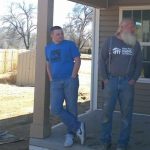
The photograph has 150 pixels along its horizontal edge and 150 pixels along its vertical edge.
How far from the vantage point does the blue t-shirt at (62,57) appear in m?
6.77

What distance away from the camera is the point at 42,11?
7.25 meters

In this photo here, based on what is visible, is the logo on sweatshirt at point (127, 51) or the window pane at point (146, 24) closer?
the logo on sweatshirt at point (127, 51)

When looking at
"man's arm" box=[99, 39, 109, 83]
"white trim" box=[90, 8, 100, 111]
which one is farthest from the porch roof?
"man's arm" box=[99, 39, 109, 83]

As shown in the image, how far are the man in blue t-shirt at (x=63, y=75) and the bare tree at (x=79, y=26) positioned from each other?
32.6 meters

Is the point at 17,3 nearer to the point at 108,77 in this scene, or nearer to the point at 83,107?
the point at 83,107

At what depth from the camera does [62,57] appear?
6.76 m

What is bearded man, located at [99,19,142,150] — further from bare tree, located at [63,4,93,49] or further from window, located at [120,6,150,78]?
bare tree, located at [63,4,93,49]

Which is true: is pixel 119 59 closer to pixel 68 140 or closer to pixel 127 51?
pixel 127 51

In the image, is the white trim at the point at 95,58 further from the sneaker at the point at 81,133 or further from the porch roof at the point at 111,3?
the sneaker at the point at 81,133

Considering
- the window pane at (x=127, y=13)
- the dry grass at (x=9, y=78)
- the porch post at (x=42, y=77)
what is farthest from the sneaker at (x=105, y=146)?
the dry grass at (x=9, y=78)

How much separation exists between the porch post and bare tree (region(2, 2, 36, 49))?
37.2 metres

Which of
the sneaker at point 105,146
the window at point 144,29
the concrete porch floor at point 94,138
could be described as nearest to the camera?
the sneaker at point 105,146

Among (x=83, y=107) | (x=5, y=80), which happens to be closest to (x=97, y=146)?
(x=83, y=107)

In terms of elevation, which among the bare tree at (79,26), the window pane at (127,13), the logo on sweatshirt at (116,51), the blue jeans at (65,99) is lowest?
the blue jeans at (65,99)
